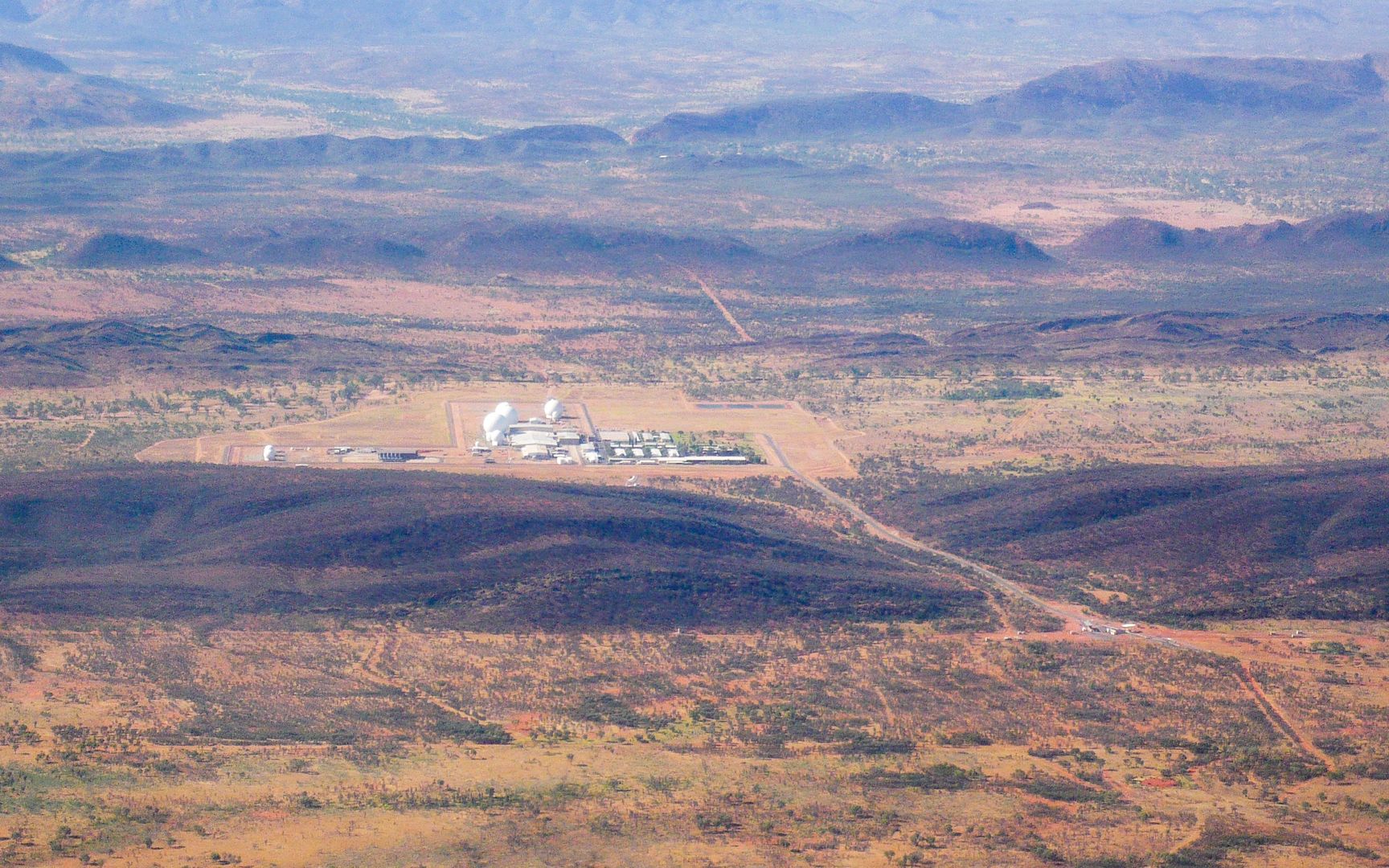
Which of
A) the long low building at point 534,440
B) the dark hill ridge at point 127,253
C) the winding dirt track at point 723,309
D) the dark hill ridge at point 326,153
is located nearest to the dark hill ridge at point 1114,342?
the winding dirt track at point 723,309

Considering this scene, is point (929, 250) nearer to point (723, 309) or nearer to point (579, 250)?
point (723, 309)

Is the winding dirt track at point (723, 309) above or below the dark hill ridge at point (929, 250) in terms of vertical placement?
below

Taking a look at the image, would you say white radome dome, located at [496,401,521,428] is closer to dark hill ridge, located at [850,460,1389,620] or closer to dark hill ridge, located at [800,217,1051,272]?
dark hill ridge, located at [850,460,1389,620]

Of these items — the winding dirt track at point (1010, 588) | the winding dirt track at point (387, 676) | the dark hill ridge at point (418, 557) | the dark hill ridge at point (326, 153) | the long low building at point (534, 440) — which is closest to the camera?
the winding dirt track at point (387, 676)

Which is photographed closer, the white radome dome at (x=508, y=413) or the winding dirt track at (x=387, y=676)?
the winding dirt track at (x=387, y=676)

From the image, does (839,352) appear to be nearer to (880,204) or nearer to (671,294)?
(671,294)

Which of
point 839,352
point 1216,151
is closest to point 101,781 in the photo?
point 839,352

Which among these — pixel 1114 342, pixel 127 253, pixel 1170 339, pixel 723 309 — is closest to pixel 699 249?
pixel 723 309

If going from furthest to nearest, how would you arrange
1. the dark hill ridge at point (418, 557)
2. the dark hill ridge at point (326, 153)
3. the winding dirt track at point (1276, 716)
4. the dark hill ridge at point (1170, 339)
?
1. the dark hill ridge at point (326, 153)
2. the dark hill ridge at point (1170, 339)
3. the dark hill ridge at point (418, 557)
4. the winding dirt track at point (1276, 716)

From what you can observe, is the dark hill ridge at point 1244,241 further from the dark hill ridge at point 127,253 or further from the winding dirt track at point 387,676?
the winding dirt track at point 387,676
